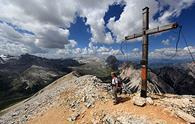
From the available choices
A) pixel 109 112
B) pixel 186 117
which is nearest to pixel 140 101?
pixel 109 112

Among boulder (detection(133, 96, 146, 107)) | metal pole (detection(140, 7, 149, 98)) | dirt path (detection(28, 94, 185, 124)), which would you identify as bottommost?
dirt path (detection(28, 94, 185, 124))

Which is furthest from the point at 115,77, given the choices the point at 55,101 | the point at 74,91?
the point at 55,101

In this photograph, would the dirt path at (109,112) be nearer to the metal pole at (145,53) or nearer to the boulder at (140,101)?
the boulder at (140,101)

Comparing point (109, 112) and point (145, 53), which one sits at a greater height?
point (145, 53)

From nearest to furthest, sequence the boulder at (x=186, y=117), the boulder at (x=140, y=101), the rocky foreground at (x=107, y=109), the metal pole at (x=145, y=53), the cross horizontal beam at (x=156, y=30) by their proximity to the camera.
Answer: the boulder at (x=186, y=117) < the cross horizontal beam at (x=156, y=30) < the rocky foreground at (x=107, y=109) < the boulder at (x=140, y=101) < the metal pole at (x=145, y=53)

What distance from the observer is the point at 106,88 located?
97.4 feet

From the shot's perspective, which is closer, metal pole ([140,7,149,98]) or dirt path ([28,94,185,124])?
dirt path ([28,94,185,124])

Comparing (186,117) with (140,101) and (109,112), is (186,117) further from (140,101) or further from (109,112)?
(109,112)

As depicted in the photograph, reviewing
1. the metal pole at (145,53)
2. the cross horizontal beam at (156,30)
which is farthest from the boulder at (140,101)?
the cross horizontal beam at (156,30)

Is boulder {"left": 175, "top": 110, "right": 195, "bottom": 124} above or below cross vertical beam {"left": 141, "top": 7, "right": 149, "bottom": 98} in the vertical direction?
below

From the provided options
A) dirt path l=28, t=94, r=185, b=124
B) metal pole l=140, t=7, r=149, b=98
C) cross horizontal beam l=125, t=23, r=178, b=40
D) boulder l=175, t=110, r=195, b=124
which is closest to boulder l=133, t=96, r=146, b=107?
dirt path l=28, t=94, r=185, b=124

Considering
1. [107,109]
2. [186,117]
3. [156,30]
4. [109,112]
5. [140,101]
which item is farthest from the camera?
[107,109]

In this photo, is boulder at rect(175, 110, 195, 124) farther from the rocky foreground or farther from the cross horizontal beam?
the cross horizontal beam

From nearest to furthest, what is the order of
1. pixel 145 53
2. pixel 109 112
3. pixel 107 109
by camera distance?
1. pixel 109 112
2. pixel 145 53
3. pixel 107 109
